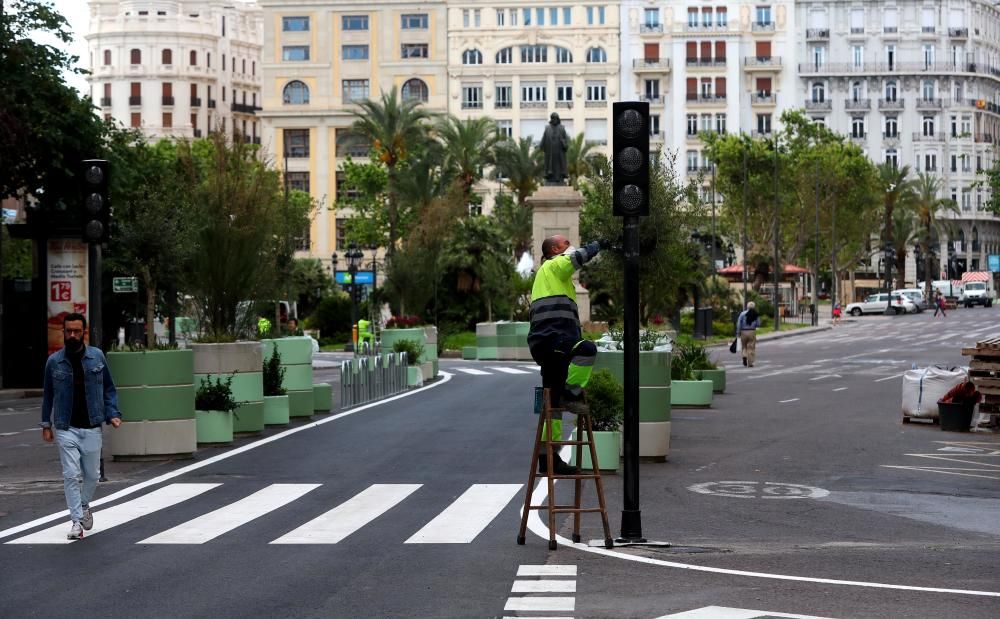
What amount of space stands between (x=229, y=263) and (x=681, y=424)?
278 inches

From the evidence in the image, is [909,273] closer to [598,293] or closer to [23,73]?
[598,293]

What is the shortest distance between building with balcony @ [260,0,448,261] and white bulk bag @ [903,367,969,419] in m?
96.6

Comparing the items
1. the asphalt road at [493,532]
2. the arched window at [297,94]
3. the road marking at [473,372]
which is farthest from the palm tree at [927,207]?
the asphalt road at [493,532]

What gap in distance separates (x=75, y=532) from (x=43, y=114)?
87.6ft

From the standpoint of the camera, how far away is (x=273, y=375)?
23.2 meters

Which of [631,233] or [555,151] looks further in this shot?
[555,151]

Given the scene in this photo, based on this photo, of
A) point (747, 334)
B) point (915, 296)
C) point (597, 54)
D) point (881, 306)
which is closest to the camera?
point (747, 334)

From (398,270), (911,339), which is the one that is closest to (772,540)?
(398,270)

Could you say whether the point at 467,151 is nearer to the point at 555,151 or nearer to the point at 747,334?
the point at 555,151

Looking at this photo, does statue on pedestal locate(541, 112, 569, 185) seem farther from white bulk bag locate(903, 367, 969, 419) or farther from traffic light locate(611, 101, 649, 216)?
traffic light locate(611, 101, 649, 216)

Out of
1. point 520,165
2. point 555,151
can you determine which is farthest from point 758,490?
point 520,165

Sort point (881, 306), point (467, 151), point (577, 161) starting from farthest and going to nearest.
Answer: point (881, 306), point (577, 161), point (467, 151)

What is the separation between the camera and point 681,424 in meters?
24.0

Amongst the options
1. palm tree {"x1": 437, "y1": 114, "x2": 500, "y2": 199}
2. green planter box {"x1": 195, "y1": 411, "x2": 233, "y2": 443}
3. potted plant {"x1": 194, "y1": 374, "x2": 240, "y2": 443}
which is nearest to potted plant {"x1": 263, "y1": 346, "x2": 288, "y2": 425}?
potted plant {"x1": 194, "y1": 374, "x2": 240, "y2": 443}
